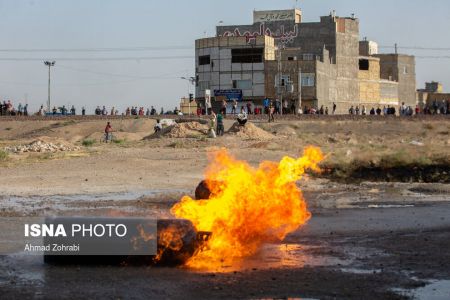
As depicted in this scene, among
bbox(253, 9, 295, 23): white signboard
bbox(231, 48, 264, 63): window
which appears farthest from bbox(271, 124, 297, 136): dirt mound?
bbox(253, 9, 295, 23): white signboard

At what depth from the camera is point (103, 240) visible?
12.6 meters

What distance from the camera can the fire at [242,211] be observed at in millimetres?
13787

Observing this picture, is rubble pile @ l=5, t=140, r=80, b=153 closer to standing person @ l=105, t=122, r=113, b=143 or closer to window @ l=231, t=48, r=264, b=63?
standing person @ l=105, t=122, r=113, b=143

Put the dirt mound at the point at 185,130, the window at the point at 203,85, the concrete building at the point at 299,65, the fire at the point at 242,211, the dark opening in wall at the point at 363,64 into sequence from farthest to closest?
the dark opening in wall at the point at 363,64
the window at the point at 203,85
the concrete building at the point at 299,65
the dirt mound at the point at 185,130
the fire at the point at 242,211

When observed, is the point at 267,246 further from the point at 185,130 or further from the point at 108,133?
the point at 108,133

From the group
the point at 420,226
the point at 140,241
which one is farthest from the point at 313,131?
the point at 140,241

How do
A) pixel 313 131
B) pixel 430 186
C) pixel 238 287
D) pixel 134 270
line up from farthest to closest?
pixel 313 131, pixel 430 186, pixel 134 270, pixel 238 287

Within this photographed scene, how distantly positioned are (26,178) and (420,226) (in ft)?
51.3

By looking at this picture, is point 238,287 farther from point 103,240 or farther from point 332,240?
point 332,240

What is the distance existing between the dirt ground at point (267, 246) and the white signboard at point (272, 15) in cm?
6311

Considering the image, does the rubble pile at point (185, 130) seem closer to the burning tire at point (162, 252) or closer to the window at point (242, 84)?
the burning tire at point (162, 252)

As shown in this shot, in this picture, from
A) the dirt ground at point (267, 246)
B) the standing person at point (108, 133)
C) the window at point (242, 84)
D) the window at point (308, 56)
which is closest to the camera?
the dirt ground at point (267, 246)

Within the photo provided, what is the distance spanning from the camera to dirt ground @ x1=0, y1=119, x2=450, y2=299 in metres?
11.0

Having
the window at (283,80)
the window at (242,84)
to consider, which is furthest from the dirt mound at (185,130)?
the window at (242,84)
